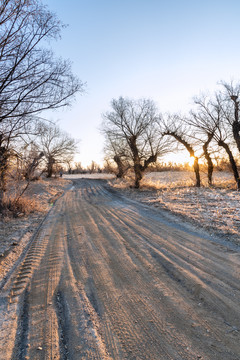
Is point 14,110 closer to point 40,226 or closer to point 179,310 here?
point 40,226

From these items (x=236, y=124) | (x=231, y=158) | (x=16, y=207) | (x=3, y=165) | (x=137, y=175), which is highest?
(x=236, y=124)

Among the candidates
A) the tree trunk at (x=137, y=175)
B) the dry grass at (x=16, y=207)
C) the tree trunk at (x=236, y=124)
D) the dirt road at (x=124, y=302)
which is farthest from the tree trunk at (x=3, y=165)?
the tree trunk at (x=236, y=124)

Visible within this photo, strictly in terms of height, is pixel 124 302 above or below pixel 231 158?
below

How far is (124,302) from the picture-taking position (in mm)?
2539

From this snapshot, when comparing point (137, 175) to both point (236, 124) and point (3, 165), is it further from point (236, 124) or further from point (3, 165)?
point (3, 165)

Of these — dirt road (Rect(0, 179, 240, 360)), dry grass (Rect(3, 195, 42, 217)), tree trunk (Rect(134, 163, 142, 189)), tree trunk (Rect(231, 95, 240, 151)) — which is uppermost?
tree trunk (Rect(231, 95, 240, 151))

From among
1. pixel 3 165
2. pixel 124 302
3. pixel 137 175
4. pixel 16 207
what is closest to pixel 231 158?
pixel 137 175

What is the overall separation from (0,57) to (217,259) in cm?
602

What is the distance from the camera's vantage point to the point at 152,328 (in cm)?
210

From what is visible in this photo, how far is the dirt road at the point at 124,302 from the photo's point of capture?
1.88m

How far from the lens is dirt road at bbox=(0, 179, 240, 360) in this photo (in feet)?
6.18

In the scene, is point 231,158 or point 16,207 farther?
point 231,158

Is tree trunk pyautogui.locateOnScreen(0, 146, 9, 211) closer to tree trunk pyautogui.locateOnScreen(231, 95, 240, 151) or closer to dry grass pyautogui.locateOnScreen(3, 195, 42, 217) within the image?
dry grass pyautogui.locateOnScreen(3, 195, 42, 217)

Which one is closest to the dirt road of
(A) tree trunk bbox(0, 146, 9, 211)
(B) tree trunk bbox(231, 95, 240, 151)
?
(A) tree trunk bbox(0, 146, 9, 211)
